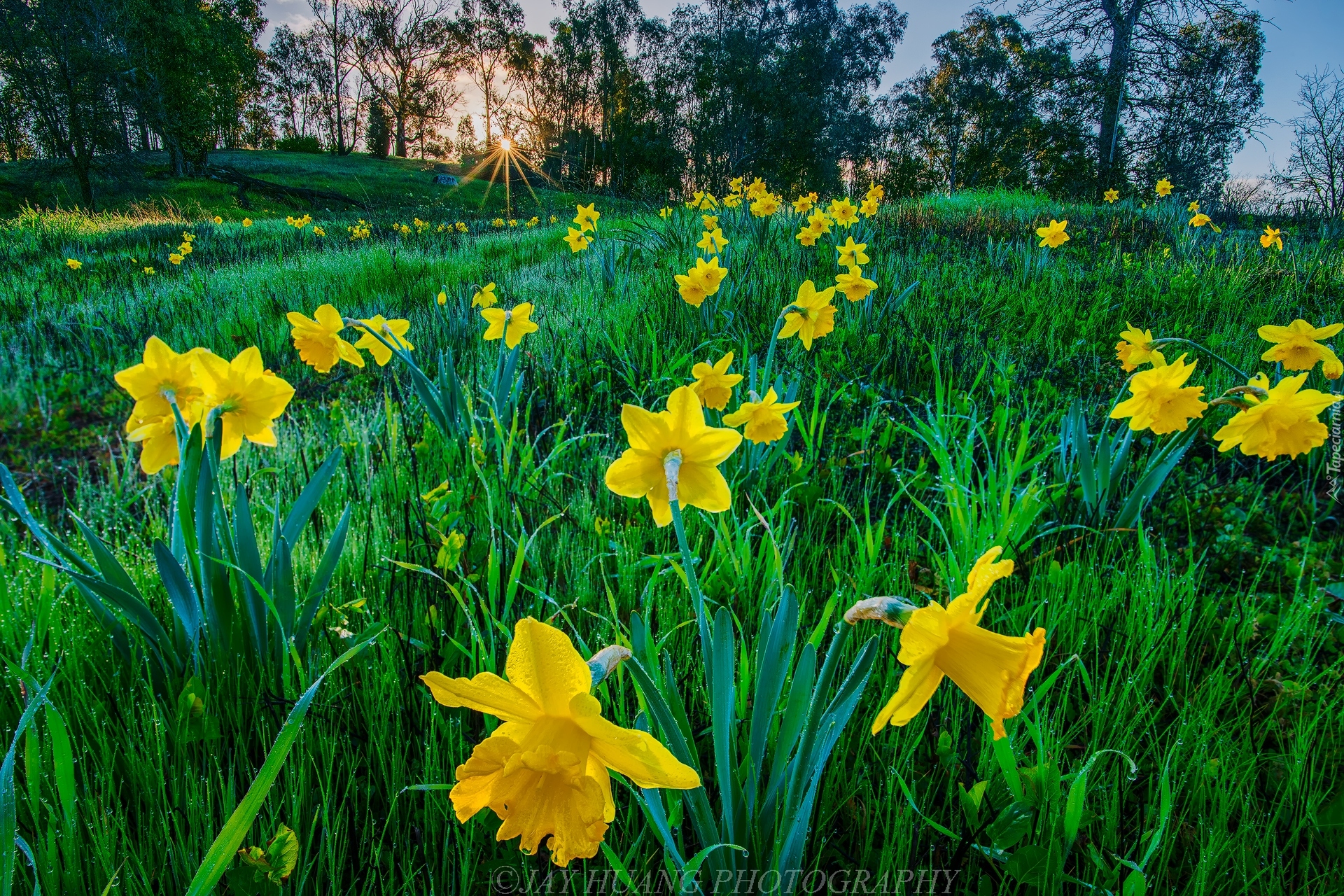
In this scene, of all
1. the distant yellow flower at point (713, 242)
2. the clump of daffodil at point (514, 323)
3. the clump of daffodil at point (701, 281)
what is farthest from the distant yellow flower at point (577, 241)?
the clump of daffodil at point (514, 323)

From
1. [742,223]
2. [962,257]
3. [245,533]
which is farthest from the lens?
[742,223]

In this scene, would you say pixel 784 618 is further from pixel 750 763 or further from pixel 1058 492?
pixel 1058 492

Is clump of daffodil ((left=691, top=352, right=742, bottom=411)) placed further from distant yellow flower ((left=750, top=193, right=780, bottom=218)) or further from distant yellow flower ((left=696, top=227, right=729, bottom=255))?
distant yellow flower ((left=750, top=193, right=780, bottom=218))

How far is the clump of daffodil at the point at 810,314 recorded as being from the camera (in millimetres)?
2385

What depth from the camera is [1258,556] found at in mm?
1884

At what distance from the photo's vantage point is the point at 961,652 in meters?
0.65

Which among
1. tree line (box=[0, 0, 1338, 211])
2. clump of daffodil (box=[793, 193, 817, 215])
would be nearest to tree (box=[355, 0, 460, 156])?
tree line (box=[0, 0, 1338, 211])

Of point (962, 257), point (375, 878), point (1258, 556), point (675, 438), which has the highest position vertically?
point (962, 257)

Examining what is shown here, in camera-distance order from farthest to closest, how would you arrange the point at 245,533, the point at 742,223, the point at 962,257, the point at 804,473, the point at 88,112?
the point at 88,112
the point at 742,223
the point at 962,257
the point at 804,473
the point at 245,533

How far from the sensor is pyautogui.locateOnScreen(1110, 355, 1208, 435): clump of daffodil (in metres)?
1.71

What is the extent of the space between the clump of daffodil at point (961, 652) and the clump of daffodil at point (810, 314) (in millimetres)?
1843

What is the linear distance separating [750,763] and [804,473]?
1386 millimetres

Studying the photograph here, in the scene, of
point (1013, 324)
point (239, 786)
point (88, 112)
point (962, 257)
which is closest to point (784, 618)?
point (239, 786)

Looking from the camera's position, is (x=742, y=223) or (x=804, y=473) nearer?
(x=804, y=473)
